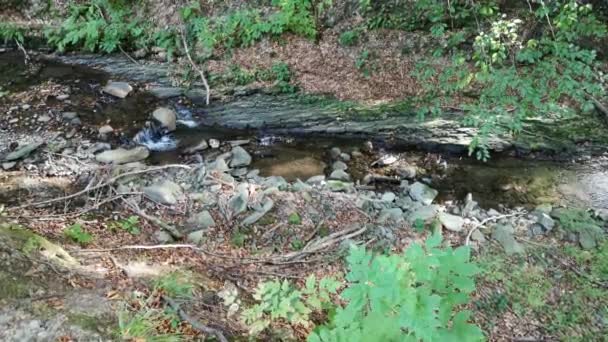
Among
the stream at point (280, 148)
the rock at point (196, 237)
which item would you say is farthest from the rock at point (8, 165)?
the rock at point (196, 237)

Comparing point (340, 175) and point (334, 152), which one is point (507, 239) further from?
point (334, 152)

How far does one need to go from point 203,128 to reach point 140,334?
562cm

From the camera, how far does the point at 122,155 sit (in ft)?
23.1

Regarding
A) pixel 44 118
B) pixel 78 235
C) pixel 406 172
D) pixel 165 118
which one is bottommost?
pixel 406 172

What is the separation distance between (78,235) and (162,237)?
2.31 ft

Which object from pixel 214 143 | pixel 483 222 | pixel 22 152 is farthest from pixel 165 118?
pixel 483 222

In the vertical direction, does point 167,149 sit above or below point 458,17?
below

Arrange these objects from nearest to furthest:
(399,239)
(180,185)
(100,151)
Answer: (399,239), (180,185), (100,151)

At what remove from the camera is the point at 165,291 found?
3.39 meters

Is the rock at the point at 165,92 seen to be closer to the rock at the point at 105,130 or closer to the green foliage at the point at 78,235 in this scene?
the rock at the point at 105,130

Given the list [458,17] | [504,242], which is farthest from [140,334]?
[458,17]

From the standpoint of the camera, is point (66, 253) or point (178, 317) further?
point (66, 253)

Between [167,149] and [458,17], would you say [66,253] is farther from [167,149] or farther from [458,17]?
[458,17]

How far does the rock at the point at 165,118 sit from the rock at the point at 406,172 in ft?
12.3
